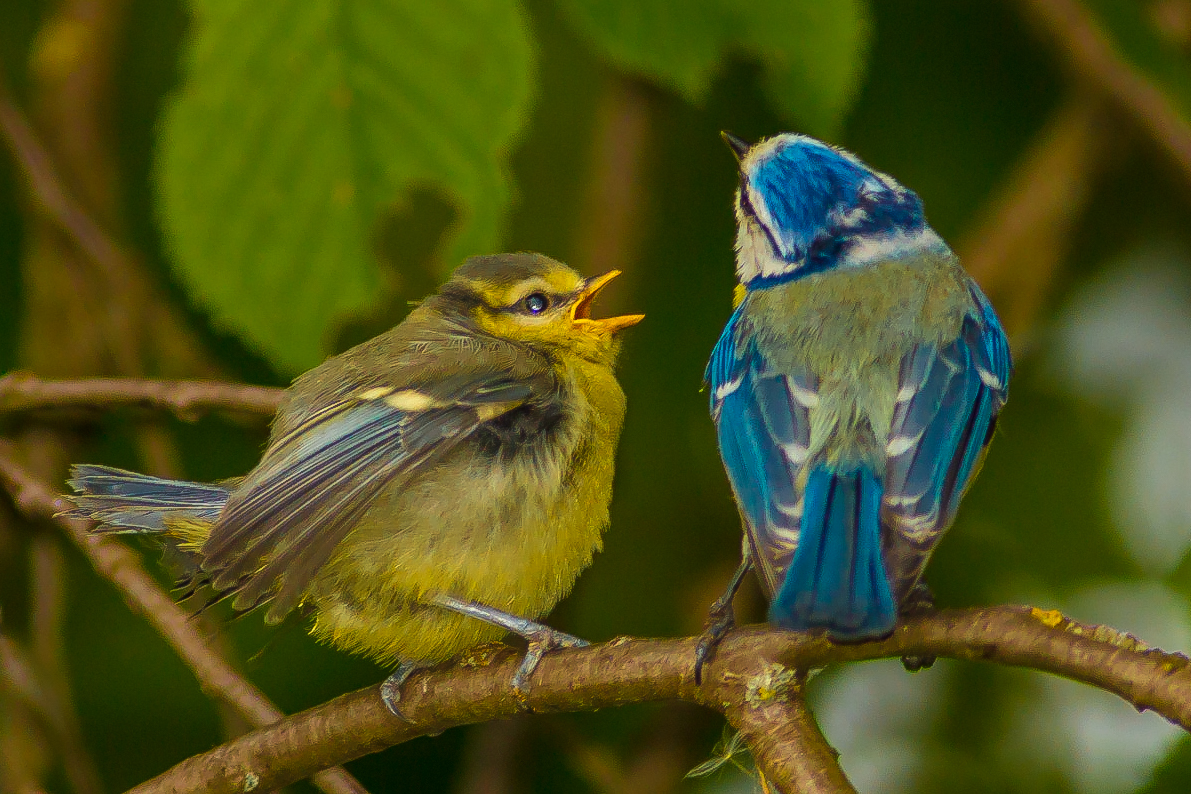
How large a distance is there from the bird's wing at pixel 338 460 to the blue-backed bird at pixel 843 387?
0.37m

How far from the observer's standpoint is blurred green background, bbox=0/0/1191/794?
2996 mm

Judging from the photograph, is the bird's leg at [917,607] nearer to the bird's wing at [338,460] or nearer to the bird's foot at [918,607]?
the bird's foot at [918,607]

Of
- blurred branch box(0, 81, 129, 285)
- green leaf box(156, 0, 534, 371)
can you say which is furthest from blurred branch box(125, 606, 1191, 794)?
blurred branch box(0, 81, 129, 285)

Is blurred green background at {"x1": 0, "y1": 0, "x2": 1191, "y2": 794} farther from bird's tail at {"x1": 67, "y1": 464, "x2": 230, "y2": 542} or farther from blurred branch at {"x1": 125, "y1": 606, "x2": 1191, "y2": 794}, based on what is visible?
blurred branch at {"x1": 125, "y1": 606, "x2": 1191, "y2": 794}

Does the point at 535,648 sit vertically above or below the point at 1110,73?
below

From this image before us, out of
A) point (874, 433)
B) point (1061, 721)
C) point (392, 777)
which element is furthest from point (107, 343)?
point (1061, 721)

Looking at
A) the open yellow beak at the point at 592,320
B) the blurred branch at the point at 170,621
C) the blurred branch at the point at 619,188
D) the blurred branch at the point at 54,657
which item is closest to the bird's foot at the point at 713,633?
the blurred branch at the point at 170,621

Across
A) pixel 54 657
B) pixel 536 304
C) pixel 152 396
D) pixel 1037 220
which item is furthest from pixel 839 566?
pixel 1037 220

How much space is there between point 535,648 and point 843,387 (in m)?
0.51

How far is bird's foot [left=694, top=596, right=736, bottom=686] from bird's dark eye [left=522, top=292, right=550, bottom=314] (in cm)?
92

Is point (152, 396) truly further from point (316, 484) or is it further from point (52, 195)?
point (52, 195)

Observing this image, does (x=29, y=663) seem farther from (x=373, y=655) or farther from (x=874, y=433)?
(x=874, y=433)

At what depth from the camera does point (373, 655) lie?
2021 mm

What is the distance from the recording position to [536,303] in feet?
8.11
